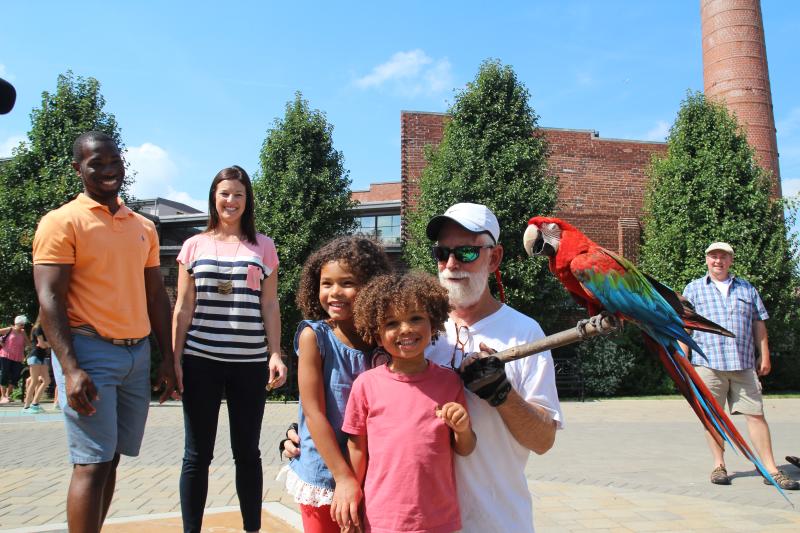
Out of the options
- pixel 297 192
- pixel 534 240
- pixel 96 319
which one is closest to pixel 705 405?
pixel 534 240

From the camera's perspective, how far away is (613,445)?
7.62 metres

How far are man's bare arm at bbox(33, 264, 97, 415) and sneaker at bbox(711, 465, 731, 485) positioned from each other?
5088 mm

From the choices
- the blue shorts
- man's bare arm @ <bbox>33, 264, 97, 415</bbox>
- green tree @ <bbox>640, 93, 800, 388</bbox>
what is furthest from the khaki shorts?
green tree @ <bbox>640, 93, 800, 388</bbox>

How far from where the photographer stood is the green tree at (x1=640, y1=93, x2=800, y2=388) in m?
15.0

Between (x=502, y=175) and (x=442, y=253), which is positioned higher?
(x=502, y=175)

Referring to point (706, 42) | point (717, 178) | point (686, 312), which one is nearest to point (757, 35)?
point (706, 42)

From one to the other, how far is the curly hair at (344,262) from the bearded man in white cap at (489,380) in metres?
0.25

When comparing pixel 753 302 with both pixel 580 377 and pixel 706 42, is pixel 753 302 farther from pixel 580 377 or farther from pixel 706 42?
pixel 706 42

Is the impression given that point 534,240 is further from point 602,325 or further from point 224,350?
point 224,350

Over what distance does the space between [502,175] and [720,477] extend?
982cm

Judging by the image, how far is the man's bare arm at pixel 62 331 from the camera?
2498 millimetres

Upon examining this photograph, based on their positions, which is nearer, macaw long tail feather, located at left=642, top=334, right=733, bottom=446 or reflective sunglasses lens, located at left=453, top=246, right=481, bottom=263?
macaw long tail feather, located at left=642, top=334, right=733, bottom=446

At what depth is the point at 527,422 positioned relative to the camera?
193 cm

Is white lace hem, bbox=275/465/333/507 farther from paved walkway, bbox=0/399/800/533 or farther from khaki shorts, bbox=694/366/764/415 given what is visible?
khaki shorts, bbox=694/366/764/415
